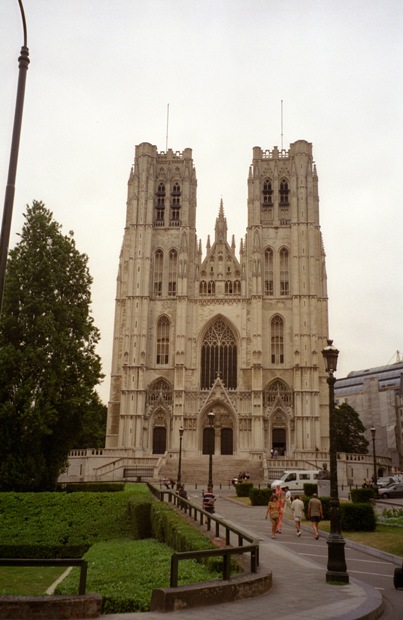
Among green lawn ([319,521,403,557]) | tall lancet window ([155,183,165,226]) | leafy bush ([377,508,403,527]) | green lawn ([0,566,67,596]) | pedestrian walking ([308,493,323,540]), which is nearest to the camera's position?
green lawn ([0,566,67,596])

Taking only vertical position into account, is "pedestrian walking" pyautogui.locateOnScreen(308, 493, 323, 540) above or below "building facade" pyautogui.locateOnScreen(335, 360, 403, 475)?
below

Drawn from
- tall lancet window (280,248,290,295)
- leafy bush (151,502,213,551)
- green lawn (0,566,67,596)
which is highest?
tall lancet window (280,248,290,295)

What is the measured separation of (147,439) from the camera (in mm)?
Answer: 51906

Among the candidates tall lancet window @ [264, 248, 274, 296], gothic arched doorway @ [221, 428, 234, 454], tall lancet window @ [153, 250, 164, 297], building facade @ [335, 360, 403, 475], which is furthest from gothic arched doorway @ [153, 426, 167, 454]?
building facade @ [335, 360, 403, 475]

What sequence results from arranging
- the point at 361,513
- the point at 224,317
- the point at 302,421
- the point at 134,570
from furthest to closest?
the point at 224,317, the point at 302,421, the point at 361,513, the point at 134,570

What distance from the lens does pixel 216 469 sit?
45156mm

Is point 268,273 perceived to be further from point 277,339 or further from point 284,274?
point 277,339

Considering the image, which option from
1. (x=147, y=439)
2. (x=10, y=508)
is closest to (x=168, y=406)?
(x=147, y=439)

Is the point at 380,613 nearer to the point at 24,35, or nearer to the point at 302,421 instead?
the point at 24,35

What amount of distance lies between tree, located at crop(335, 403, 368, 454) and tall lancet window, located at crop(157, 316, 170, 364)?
64.8ft

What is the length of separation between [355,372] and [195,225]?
5146 centimetres

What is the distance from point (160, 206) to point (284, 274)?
540 inches

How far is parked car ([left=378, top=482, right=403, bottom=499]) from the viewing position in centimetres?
3419

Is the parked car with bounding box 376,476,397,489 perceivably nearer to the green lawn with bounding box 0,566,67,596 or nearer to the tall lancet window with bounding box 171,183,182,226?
the green lawn with bounding box 0,566,67,596
